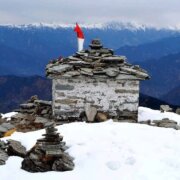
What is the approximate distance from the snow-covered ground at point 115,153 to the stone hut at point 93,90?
Result: 2.92 metres

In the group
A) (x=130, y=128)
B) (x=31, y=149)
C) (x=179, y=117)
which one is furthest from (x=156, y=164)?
(x=179, y=117)

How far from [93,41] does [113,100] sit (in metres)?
2.95

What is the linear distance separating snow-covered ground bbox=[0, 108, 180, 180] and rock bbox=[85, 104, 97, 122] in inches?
83.9

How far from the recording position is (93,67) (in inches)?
783

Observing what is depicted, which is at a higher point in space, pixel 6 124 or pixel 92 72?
pixel 92 72

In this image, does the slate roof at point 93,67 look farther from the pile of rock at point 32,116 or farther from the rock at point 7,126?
the rock at point 7,126

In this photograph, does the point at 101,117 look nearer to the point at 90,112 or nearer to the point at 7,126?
the point at 90,112

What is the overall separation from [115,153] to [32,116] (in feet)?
24.1

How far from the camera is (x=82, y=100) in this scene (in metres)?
19.6

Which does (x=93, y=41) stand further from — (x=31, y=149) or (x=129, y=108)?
(x=31, y=149)

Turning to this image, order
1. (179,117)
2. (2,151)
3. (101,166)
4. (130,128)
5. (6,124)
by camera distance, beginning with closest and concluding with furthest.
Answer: (101,166)
(2,151)
(130,128)
(6,124)
(179,117)

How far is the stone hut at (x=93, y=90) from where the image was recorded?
19.5 meters

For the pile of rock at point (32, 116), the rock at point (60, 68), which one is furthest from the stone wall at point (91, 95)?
the pile of rock at point (32, 116)

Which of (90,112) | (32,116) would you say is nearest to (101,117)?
(90,112)
